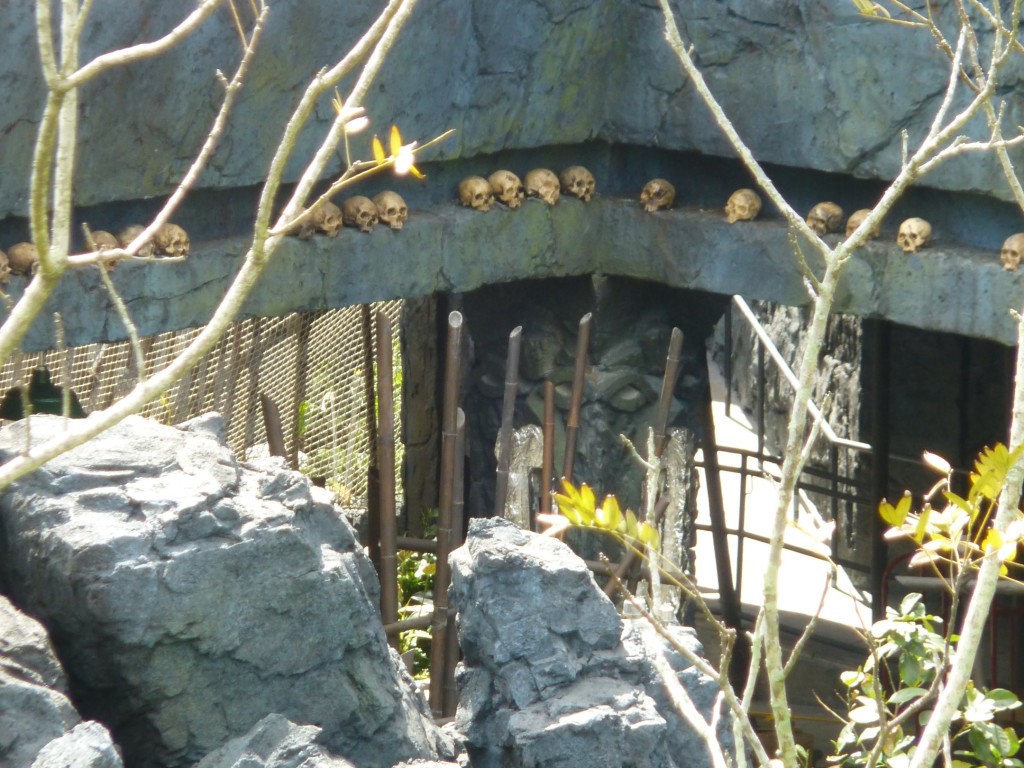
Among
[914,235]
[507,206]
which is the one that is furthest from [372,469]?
A: [914,235]

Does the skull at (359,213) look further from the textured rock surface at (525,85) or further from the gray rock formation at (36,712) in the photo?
the gray rock formation at (36,712)

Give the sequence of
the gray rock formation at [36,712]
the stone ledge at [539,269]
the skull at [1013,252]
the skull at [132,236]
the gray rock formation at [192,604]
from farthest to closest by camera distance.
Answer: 1. the skull at [1013,252]
2. the stone ledge at [539,269]
3. the skull at [132,236]
4. the gray rock formation at [192,604]
5. the gray rock formation at [36,712]

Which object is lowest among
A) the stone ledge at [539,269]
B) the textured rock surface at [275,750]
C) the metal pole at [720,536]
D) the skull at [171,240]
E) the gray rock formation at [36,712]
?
the metal pole at [720,536]

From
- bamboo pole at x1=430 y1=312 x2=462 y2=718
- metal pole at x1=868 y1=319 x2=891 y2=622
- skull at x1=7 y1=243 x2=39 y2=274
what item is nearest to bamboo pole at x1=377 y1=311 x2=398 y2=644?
bamboo pole at x1=430 y1=312 x2=462 y2=718

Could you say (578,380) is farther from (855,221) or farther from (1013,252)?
(1013,252)

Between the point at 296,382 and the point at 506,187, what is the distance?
66.6 inches

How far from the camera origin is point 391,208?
14.5ft

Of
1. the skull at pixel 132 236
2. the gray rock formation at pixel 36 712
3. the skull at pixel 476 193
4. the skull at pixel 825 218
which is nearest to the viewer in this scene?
the gray rock formation at pixel 36 712

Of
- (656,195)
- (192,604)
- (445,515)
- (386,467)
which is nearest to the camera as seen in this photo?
(192,604)

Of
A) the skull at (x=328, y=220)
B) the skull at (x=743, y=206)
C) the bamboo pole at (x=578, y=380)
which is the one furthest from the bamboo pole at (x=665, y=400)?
the skull at (x=328, y=220)

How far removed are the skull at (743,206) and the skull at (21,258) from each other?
82.5 inches

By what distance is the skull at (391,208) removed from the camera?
4426 millimetres

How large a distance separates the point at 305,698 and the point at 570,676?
412mm

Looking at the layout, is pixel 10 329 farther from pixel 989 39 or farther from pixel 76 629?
pixel 989 39
